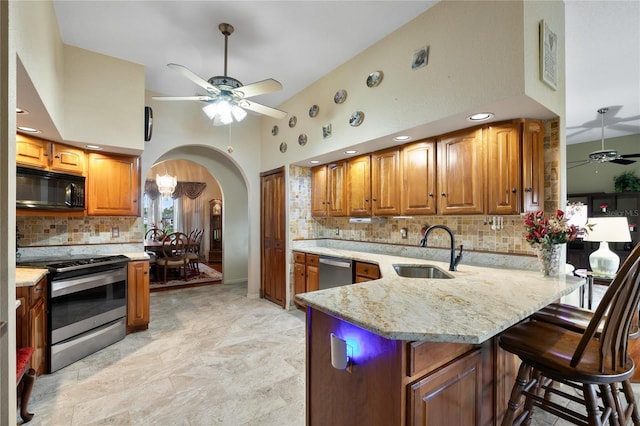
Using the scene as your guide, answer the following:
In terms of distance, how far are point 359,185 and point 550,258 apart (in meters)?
2.02

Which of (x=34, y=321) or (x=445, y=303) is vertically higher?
(x=445, y=303)

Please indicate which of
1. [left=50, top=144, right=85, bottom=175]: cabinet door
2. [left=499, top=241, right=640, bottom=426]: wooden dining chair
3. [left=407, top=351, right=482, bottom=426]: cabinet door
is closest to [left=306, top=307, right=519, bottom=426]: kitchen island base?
[left=407, top=351, right=482, bottom=426]: cabinet door

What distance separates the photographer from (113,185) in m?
3.45

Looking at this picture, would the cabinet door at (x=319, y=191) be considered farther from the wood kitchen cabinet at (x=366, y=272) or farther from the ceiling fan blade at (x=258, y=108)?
the ceiling fan blade at (x=258, y=108)

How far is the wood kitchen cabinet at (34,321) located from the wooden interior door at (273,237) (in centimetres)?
259

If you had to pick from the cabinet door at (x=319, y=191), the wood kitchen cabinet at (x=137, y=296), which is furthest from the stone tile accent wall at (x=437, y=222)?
the wood kitchen cabinet at (x=137, y=296)

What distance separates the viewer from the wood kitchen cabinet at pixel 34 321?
2.19 meters

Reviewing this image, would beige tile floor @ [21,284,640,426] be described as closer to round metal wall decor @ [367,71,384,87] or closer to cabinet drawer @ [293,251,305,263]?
cabinet drawer @ [293,251,305,263]

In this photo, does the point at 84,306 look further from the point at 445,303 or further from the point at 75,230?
the point at 445,303

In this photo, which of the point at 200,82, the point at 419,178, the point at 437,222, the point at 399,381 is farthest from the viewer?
the point at 437,222

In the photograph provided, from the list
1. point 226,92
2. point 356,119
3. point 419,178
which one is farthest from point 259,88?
point 419,178

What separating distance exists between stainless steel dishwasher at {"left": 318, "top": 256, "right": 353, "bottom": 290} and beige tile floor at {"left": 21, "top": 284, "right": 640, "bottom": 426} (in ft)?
2.08

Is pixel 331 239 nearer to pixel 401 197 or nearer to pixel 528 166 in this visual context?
pixel 401 197

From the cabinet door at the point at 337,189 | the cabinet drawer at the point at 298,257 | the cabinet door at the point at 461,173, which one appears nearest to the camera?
the cabinet door at the point at 461,173
